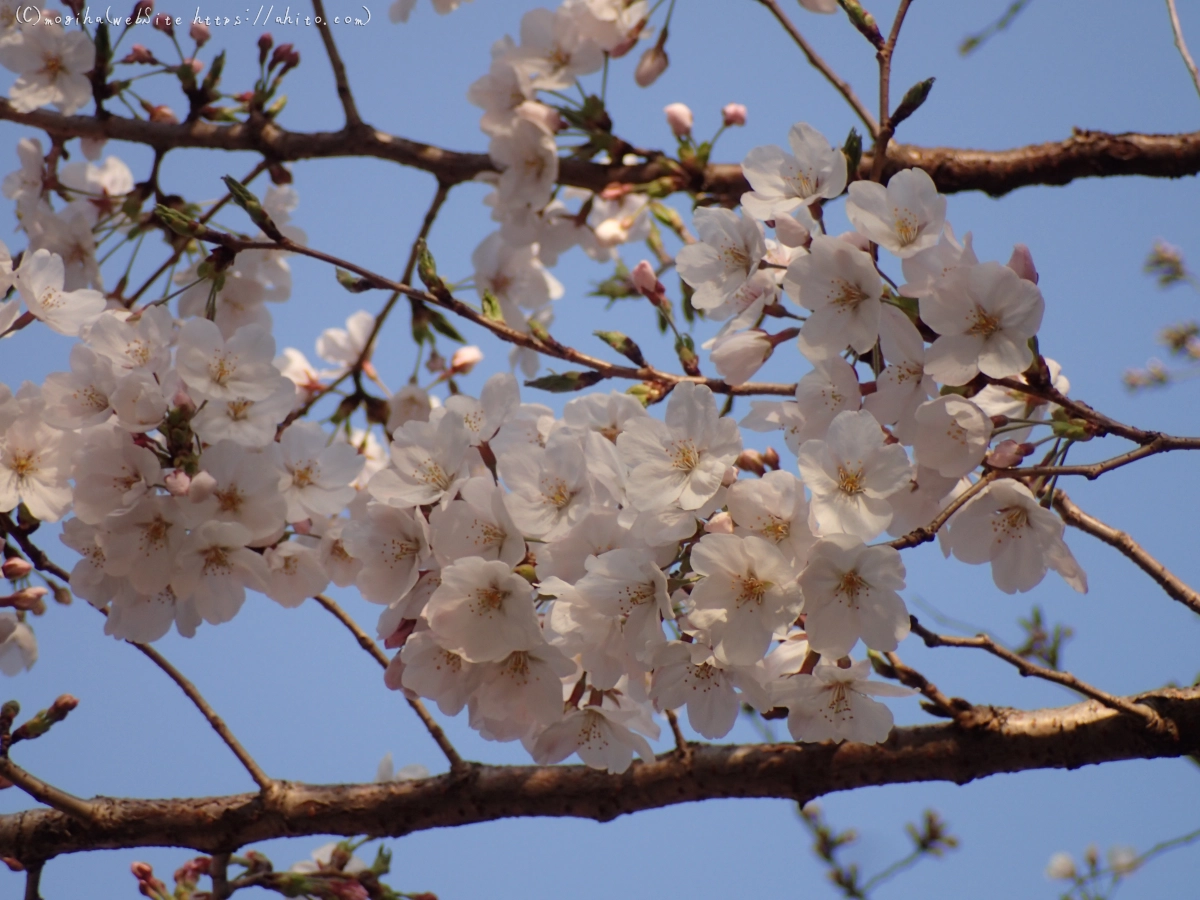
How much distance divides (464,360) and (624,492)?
1670 millimetres

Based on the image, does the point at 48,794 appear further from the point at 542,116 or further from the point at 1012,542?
the point at 542,116

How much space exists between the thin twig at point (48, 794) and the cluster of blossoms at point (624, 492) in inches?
13.2

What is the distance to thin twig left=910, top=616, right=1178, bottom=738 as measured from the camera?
1.44 metres

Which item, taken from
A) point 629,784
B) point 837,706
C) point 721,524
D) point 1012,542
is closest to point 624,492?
point 721,524

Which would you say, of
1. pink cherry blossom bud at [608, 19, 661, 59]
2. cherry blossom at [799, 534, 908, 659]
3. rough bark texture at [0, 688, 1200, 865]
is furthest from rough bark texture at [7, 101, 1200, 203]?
cherry blossom at [799, 534, 908, 659]

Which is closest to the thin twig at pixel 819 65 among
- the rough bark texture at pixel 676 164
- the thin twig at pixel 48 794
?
the rough bark texture at pixel 676 164

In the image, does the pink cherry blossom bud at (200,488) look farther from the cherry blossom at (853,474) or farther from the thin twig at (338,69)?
the thin twig at (338,69)

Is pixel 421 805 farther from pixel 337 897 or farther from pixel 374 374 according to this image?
pixel 374 374

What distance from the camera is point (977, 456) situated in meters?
1.13

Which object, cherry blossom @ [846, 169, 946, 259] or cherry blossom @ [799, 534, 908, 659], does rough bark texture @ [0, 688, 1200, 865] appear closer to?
cherry blossom @ [799, 534, 908, 659]

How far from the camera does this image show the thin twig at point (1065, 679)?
4.74ft

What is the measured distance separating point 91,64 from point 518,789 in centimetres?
193

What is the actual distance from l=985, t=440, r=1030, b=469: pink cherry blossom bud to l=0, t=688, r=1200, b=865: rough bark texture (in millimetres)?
595

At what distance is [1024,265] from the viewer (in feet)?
3.79
